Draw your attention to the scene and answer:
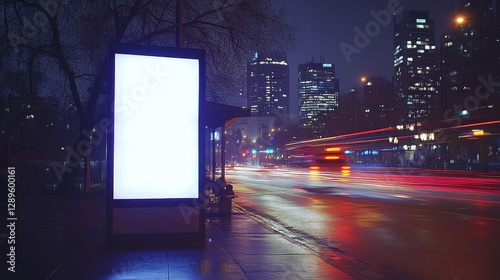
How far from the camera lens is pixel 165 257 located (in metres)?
8.34

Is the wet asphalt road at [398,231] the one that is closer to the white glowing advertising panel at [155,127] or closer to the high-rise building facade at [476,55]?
the white glowing advertising panel at [155,127]

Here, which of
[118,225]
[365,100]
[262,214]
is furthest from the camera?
[365,100]

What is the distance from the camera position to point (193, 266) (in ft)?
25.2

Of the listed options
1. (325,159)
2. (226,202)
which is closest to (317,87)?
(325,159)

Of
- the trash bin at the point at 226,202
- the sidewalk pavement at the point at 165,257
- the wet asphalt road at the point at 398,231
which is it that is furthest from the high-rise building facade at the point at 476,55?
the sidewalk pavement at the point at 165,257

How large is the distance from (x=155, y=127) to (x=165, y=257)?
2.54m

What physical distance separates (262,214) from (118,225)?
7523 mm

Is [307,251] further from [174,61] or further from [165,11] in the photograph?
[165,11]

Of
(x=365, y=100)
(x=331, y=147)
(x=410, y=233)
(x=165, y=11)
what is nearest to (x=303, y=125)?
(x=365, y=100)

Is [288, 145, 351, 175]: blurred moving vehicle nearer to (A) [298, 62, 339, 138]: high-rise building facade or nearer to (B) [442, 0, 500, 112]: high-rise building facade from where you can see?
(B) [442, 0, 500, 112]: high-rise building facade

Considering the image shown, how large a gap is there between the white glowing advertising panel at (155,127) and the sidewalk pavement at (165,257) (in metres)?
1.26

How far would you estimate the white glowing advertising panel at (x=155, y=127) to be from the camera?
9.26 metres

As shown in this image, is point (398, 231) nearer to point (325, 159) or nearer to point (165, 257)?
point (165, 257)

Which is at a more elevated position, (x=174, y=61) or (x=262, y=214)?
(x=174, y=61)
